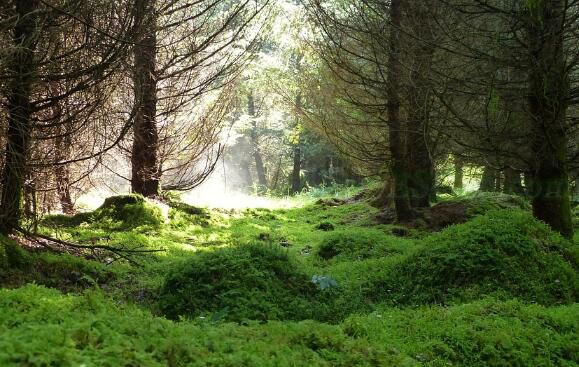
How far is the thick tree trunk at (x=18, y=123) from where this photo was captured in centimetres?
587

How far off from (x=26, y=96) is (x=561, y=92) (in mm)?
7310

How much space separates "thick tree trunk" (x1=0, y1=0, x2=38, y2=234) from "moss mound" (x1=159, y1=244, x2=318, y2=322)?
2.45m

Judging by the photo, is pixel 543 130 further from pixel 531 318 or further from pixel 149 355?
pixel 149 355

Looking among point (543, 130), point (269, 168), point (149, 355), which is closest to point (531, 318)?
point (543, 130)

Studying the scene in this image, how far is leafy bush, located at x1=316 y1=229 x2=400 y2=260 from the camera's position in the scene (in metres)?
8.73

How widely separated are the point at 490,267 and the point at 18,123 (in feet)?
20.5

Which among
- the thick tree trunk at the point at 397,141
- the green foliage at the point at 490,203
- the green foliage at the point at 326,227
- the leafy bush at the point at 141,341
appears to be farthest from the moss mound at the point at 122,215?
the green foliage at the point at 490,203

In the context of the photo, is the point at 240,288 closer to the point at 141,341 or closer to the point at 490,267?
the point at 141,341

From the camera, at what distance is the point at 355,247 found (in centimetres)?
907

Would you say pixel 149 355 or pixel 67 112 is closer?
pixel 149 355

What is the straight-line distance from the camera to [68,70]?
6387 mm

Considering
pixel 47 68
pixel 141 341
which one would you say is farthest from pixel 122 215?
pixel 141 341

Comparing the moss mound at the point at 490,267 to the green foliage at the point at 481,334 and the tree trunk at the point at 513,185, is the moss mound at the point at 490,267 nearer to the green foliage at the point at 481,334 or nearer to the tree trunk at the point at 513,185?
the green foliage at the point at 481,334

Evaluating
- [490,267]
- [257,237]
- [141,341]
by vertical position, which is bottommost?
[257,237]
